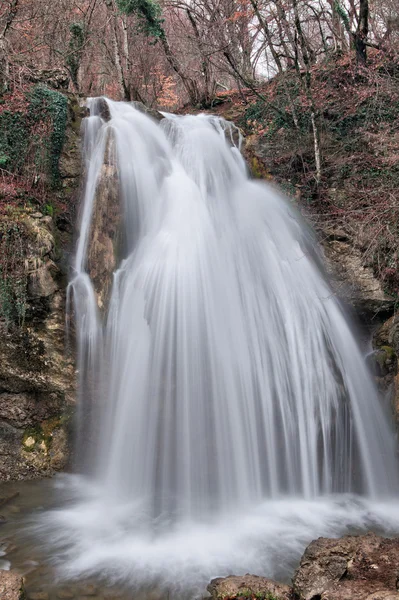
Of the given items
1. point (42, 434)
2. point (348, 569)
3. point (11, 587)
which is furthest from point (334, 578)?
point (42, 434)

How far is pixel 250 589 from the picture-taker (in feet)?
11.7

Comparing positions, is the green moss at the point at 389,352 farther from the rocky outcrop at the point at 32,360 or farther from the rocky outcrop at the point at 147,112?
the rocky outcrop at the point at 147,112

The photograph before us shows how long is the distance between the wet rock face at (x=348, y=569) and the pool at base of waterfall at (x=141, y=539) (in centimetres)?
65

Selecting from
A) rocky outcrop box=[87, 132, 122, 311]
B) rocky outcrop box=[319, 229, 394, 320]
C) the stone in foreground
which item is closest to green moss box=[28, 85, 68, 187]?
rocky outcrop box=[87, 132, 122, 311]

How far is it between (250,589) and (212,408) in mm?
2911

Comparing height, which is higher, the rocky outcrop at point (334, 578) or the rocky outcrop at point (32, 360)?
the rocky outcrop at point (32, 360)

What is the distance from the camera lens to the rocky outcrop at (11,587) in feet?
11.1

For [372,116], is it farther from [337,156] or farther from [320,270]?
[320,270]

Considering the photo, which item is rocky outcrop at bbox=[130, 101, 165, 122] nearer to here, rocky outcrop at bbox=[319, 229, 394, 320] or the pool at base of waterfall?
rocky outcrop at bbox=[319, 229, 394, 320]

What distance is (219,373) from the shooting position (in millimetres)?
6555

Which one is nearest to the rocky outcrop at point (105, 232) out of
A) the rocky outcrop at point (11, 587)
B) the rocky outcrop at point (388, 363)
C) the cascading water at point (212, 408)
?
the cascading water at point (212, 408)

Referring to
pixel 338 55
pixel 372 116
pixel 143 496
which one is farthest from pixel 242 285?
pixel 338 55

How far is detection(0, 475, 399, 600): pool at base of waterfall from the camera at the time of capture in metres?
4.05

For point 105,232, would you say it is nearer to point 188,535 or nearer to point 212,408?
point 212,408
